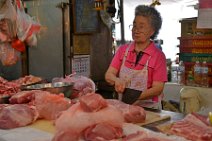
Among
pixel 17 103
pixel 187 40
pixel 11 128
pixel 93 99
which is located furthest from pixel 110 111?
pixel 187 40

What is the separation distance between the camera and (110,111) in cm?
186

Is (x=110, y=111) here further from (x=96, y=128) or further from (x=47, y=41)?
(x=47, y=41)

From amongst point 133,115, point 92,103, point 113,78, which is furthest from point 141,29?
point 92,103

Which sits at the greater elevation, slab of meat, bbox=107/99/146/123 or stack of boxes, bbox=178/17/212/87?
stack of boxes, bbox=178/17/212/87

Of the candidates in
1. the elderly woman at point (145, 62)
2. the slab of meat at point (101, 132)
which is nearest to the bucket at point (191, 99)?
the elderly woman at point (145, 62)

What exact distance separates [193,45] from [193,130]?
306 centimetres

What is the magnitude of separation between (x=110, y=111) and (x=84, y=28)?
10.8ft

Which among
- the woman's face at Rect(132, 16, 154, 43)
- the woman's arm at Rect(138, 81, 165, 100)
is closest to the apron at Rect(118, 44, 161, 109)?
the woman's arm at Rect(138, 81, 165, 100)

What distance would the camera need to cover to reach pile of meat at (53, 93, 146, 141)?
1750 mm

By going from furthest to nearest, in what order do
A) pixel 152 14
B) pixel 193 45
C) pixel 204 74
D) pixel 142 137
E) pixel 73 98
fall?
pixel 193 45 < pixel 204 74 < pixel 152 14 < pixel 73 98 < pixel 142 137

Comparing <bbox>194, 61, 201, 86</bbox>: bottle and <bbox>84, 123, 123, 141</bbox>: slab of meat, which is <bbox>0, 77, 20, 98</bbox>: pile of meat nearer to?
<bbox>84, 123, 123, 141</bbox>: slab of meat

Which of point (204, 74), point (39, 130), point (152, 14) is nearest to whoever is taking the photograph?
point (39, 130)

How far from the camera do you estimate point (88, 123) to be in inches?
70.8

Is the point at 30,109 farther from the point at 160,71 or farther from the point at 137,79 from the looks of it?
the point at 160,71
